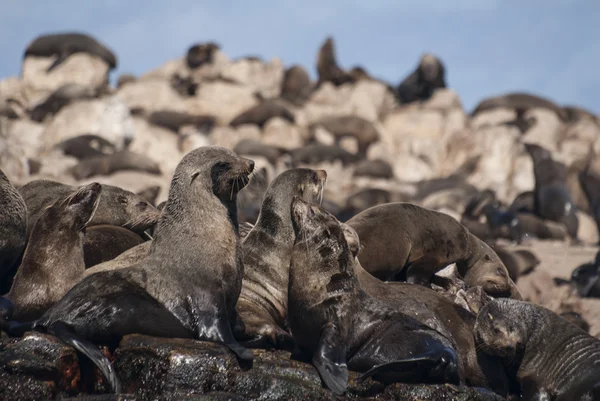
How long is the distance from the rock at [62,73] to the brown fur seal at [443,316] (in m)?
31.5

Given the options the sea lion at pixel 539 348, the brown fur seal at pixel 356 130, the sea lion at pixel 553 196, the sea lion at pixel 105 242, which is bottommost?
the brown fur seal at pixel 356 130

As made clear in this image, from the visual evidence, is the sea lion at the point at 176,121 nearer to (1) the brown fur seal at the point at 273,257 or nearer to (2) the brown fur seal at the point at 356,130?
(2) the brown fur seal at the point at 356,130

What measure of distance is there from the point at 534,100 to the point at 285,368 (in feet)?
121

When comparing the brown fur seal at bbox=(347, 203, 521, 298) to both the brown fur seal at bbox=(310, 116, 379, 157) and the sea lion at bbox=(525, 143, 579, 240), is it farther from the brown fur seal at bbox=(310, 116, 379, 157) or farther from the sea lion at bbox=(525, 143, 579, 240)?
the brown fur seal at bbox=(310, 116, 379, 157)

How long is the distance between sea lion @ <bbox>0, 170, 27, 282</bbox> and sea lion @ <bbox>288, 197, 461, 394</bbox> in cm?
192

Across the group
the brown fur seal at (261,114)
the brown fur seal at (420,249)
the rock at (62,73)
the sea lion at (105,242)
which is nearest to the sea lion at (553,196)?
the brown fur seal at (420,249)

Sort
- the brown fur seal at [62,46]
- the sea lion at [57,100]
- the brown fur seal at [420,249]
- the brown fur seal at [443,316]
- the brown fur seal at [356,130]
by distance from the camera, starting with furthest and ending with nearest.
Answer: the brown fur seal at [62,46]
the brown fur seal at [356,130]
the sea lion at [57,100]
the brown fur seal at [420,249]
the brown fur seal at [443,316]

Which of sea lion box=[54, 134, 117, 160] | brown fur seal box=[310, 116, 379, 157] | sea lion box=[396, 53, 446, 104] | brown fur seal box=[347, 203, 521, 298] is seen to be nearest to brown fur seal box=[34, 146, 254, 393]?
brown fur seal box=[347, 203, 521, 298]

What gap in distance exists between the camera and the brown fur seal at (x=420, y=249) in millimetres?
9211

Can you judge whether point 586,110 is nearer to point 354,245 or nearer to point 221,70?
point 221,70

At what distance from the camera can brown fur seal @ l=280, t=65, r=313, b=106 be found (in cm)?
4441

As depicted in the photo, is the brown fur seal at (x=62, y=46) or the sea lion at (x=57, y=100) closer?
the sea lion at (x=57, y=100)

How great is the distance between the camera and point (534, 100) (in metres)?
41.6

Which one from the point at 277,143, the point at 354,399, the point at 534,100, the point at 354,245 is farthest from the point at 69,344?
the point at 534,100
